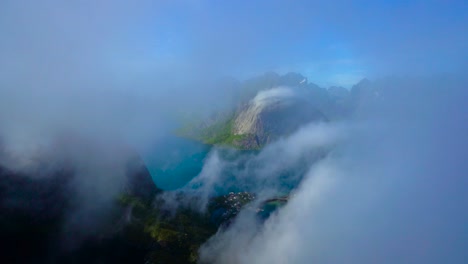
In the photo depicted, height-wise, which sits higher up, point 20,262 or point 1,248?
point 1,248
